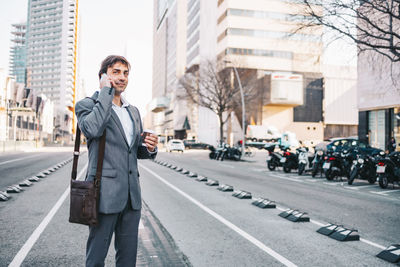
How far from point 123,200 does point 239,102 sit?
43548 millimetres

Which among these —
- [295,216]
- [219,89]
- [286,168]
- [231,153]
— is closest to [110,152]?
[295,216]

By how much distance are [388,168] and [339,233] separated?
8263 millimetres

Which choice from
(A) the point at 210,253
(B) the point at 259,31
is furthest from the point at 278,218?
(B) the point at 259,31

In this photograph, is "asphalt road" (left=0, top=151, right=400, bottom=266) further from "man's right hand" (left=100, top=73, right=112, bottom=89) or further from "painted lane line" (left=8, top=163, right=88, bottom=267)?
"man's right hand" (left=100, top=73, right=112, bottom=89)

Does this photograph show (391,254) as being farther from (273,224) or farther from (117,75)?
(117,75)

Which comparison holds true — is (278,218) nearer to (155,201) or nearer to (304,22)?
(155,201)

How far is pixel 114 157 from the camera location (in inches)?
105

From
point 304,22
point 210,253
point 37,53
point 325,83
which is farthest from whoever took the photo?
point 37,53

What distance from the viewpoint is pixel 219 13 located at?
66.8 meters

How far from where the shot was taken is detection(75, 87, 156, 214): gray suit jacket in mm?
2578

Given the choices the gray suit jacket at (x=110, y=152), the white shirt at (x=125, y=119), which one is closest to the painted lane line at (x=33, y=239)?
the gray suit jacket at (x=110, y=152)

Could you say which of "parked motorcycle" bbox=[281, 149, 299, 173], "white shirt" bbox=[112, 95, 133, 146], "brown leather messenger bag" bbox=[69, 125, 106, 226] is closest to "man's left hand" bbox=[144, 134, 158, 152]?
"white shirt" bbox=[112, 95, 133, 146]

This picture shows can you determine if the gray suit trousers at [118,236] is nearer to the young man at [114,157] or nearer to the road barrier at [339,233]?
the young man at [114,157]

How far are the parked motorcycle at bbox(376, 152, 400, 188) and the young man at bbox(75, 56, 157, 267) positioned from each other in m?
11.4
